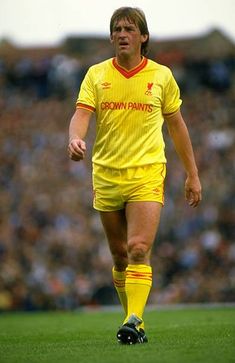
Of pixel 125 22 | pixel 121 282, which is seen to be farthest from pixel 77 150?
pixel 121 282

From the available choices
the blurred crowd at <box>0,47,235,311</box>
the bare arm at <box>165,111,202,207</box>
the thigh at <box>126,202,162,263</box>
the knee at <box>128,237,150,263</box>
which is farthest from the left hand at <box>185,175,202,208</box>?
the blurred crowd at <box>0,47,235,311</box>

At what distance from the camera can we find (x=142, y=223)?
8.45 m

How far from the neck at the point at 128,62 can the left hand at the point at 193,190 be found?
1.03 meters

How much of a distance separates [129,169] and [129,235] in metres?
0.53

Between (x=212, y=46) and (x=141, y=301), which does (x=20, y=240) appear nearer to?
(x=212, y=46)

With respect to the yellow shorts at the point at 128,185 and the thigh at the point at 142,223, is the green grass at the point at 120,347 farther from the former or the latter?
the yellow shorts at the point at 128,185

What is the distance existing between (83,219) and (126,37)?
14.9 m

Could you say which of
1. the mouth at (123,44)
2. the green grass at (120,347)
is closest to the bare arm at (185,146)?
the mouth at (123,44)

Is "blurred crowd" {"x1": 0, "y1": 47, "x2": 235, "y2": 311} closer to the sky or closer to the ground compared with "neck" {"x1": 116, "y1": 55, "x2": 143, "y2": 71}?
closer to the ground

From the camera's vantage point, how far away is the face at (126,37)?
28.1 feet

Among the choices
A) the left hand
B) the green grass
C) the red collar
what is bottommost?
the green grass

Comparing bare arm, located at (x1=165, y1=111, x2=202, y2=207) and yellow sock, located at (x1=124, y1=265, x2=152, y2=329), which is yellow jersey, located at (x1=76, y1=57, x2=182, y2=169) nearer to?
bare arm, located at (x1=165, y1=111, x2=202, y2=207)

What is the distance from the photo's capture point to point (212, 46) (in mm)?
29516

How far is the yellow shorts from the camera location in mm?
8594
